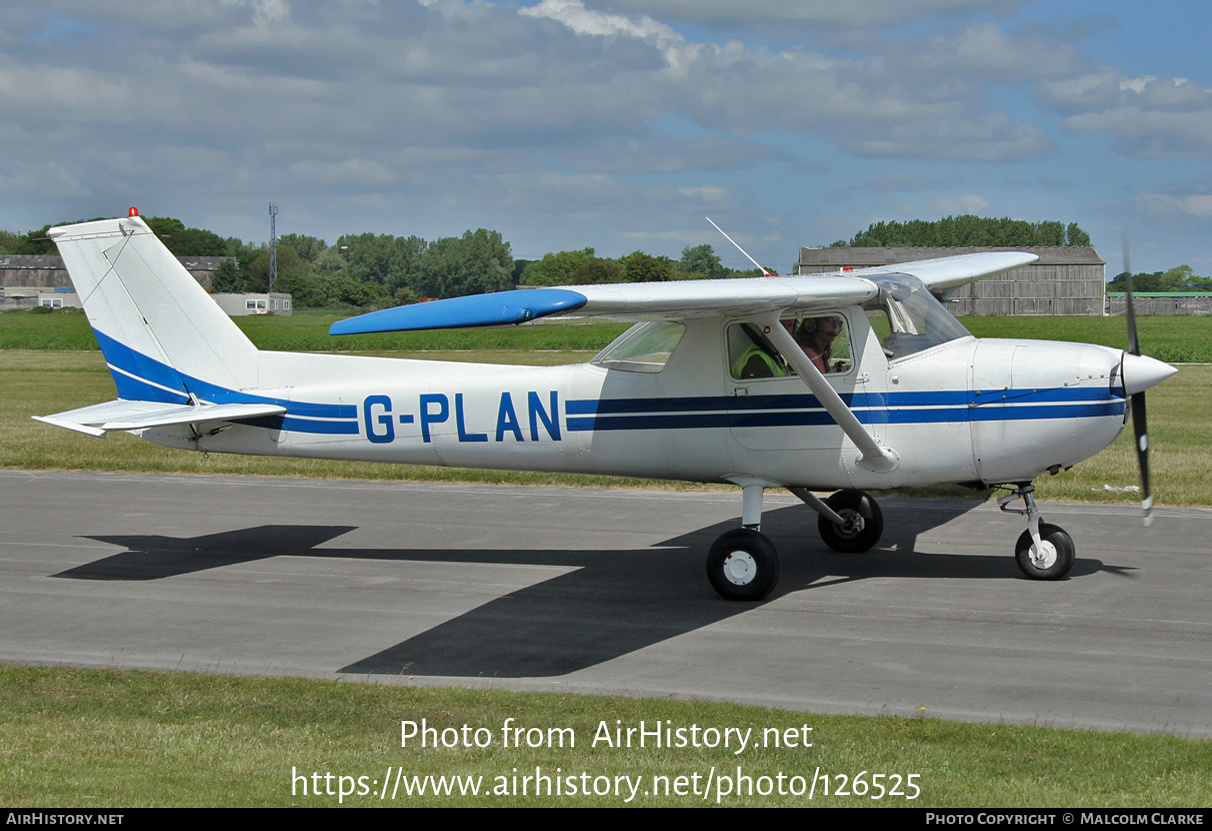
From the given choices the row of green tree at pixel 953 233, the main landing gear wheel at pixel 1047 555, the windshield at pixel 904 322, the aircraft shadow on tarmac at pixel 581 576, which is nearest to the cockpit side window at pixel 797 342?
the windshield at pixel 904 322

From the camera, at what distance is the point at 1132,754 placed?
19.1ft

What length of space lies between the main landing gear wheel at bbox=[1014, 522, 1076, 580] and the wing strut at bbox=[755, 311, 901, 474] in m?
1.54

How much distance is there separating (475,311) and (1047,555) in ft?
19.0

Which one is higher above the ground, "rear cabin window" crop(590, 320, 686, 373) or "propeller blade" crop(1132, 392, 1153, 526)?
"rear cabin window" crop(590, 320, 686, 373)

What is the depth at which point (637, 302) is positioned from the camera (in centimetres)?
788

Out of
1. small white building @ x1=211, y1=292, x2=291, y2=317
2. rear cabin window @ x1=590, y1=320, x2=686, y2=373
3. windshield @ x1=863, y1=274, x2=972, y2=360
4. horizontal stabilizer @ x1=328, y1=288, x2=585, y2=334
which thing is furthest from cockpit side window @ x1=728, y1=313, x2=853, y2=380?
small white building @ x1=211, y1=292, x2=291, y2=317

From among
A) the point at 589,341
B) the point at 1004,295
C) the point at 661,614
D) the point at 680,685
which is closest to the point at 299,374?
the point at 661,614

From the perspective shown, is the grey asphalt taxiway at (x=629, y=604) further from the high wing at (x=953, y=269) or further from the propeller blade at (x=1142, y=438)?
the high wing at (x=953, y=269)

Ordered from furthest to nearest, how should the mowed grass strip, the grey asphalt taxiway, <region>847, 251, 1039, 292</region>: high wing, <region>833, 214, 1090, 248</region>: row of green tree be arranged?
<region>833, 214, 1090, 248</region>: row of green tree < <region>847, 251, 1039, 292</region>: high wing < the grey asphalt taxiway < the mowed grass strip

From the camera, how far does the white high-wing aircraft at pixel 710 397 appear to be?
927cm

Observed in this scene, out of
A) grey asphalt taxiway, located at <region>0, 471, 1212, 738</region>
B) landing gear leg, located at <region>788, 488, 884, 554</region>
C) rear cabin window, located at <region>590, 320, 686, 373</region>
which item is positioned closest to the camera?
grey asphalt taxiway, located at <region>0, 471, 1212, 738</region>

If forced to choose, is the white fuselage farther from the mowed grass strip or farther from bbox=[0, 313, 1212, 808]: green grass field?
bbox=[0, 313, 1212, 808]: green grass field

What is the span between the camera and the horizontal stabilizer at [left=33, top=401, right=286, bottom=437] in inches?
407

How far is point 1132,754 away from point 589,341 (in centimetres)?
5086
